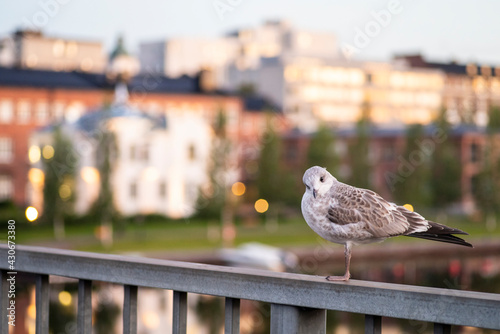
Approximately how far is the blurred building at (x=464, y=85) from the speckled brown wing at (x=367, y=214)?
100833mm

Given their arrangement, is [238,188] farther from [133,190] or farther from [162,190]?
[133,190]

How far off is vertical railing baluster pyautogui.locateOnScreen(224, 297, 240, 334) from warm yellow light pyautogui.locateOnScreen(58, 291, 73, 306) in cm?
3298

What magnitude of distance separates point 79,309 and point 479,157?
60871 mm

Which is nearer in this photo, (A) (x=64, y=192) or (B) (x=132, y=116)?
(A) (x=64, y=192)

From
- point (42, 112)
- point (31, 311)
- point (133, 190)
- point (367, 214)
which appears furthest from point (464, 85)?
point (367, 214)

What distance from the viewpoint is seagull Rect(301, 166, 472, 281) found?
3.19 meters

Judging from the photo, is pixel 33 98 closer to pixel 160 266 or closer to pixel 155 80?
pixel 155 80

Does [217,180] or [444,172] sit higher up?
[444,172]

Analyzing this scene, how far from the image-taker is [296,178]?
186 ft

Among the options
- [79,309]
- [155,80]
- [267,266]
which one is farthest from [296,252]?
[79,309]

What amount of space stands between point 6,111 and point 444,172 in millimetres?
31550

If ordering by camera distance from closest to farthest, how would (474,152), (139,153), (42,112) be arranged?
1. (139,153)
2. (42,112)
3. (474,152)

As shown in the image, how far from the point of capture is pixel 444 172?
5769 centimetres

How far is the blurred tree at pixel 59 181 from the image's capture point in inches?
1758
